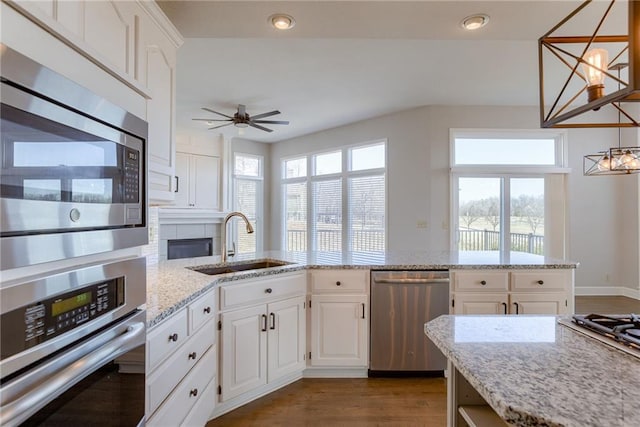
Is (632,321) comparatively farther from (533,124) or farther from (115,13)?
(533,124)

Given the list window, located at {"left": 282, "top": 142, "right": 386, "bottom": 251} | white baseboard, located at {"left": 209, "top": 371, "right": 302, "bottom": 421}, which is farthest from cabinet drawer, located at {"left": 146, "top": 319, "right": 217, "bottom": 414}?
window, located at {"left": 282, "top": 142, "right": 386, "bottom": 251}

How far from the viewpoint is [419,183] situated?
4898 mm

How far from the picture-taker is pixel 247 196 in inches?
271

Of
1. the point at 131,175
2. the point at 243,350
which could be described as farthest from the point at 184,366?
the point at 131,175

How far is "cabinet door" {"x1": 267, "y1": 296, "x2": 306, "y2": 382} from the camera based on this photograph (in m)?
2.24

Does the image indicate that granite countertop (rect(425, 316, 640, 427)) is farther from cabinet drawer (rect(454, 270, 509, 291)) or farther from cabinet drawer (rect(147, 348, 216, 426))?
cabinet drawer (rect(454, 270, 509, 291))

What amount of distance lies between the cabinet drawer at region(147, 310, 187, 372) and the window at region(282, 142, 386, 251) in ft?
14.0

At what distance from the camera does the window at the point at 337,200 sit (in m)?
5.57

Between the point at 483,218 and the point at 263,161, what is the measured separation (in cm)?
457

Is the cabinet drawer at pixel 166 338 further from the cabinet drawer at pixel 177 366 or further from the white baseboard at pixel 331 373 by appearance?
the white baseboard at pixel 331 373

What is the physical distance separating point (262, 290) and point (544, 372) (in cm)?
168

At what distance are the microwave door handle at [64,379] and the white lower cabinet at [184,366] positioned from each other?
0.33 metres

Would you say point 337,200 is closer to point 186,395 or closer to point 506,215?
point 506,215

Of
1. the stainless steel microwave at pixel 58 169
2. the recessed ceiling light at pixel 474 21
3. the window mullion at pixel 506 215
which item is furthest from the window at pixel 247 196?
the stainless steel microwave at pixel 58 169
